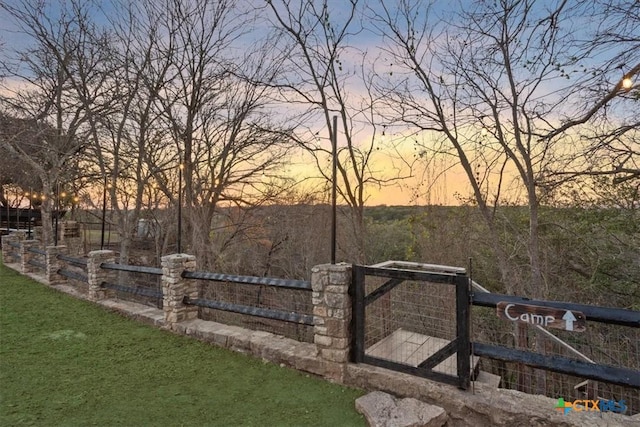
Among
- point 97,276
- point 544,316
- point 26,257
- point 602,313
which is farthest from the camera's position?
point 26,257

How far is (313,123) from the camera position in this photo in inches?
363

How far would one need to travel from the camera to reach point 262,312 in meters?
4.15

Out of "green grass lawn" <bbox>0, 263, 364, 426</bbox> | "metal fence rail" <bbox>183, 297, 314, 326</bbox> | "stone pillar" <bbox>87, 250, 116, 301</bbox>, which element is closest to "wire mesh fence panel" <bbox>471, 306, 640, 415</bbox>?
"metal fence rail" <bbox>183, 297, 314, 326</bbox>

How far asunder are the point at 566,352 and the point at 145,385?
5302 millimetres

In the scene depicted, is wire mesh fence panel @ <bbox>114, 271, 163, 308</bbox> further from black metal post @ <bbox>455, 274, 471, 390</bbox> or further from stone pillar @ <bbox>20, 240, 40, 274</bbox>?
black metal post @ <bbox>455, 274, 471, 390</bbox>

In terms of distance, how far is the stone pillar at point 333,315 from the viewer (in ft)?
→ 10.9

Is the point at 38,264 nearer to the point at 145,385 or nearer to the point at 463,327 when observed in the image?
the point at 145,385

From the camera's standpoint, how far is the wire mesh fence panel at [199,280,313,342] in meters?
7.27

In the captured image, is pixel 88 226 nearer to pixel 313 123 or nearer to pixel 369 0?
pixel 313 123

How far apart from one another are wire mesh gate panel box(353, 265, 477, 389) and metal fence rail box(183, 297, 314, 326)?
645 millimetres

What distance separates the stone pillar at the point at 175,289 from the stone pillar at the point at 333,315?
92.5 inches

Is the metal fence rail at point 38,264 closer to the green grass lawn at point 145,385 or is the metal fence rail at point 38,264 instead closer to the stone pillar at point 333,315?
the green grass lawn at point 145,385

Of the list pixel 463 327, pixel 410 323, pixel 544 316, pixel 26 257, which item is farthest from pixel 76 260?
A: pixel 544 316

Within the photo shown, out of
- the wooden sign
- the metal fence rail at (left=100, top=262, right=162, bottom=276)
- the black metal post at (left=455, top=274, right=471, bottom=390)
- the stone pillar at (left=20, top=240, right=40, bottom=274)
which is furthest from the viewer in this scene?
the stone pillar at (left=20, top=240, right=40, bottom=274)
